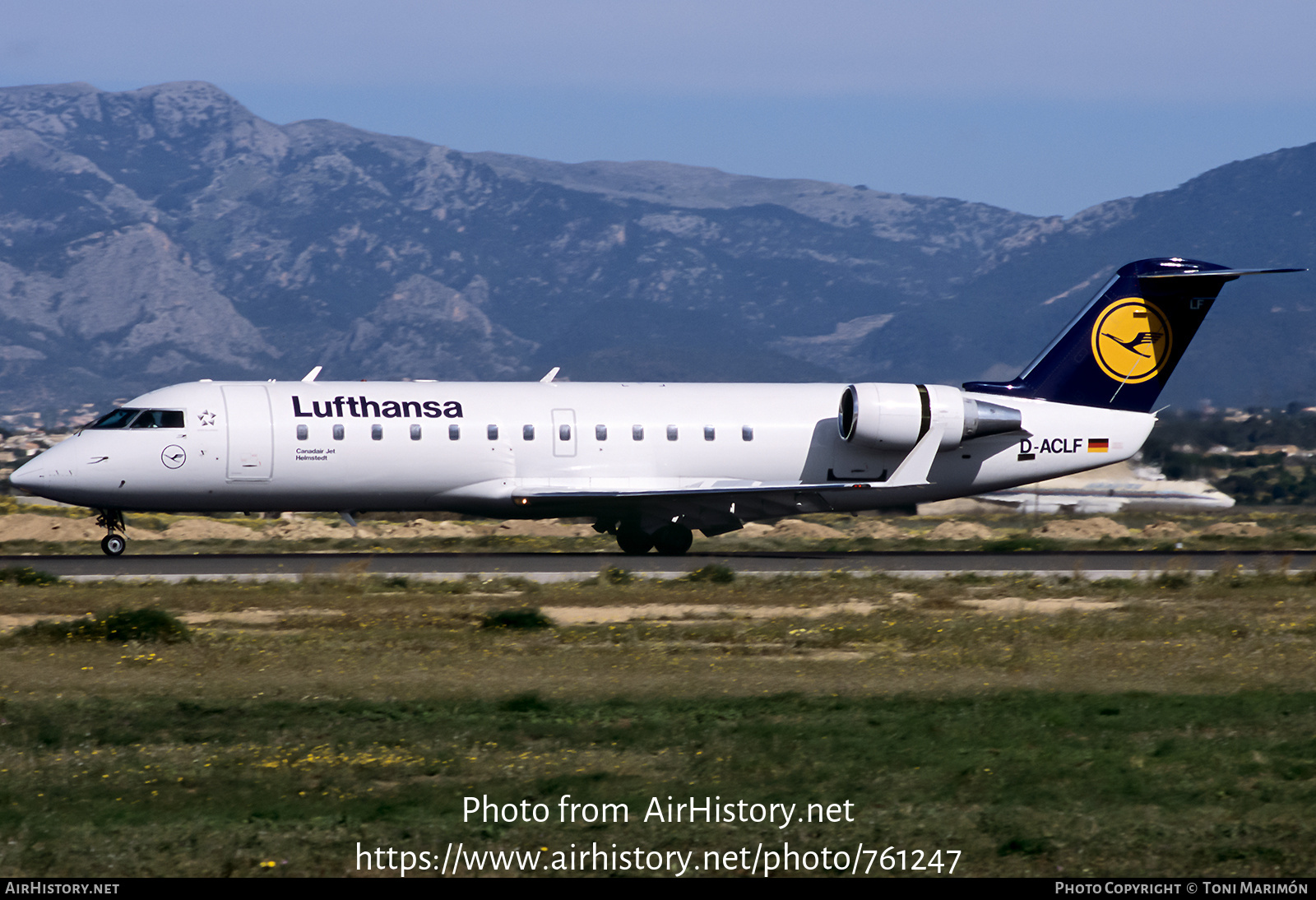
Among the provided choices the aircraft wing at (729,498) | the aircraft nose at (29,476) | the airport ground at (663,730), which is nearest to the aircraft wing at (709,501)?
the aircraft wing at (729,498)

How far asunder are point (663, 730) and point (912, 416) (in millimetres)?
20654

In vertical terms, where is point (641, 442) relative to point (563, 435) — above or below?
below

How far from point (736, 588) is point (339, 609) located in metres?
7.21

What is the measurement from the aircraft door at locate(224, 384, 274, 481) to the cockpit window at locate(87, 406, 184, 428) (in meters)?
1.10

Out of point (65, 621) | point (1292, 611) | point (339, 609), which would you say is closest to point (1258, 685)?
point (1292, 611)

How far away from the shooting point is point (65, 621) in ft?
70.4

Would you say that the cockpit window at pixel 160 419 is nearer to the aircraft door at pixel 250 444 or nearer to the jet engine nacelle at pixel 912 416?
the aircraft door at pixel 250 444

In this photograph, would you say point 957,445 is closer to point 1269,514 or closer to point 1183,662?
point 1183,662

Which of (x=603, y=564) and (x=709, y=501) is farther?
(x=709, y=501)

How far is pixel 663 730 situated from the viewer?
14.5 meters

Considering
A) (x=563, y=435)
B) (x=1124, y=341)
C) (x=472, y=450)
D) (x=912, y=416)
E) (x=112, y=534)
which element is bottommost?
(x=112, y=534)

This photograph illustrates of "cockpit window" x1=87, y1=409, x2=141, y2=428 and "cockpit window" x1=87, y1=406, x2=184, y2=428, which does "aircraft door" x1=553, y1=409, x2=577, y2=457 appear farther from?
"cockpit window" x1=87, y1=409, x2=141, y2=428

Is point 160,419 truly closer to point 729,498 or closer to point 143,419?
point 143,419

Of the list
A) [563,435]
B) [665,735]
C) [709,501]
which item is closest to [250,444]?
[563,435]
